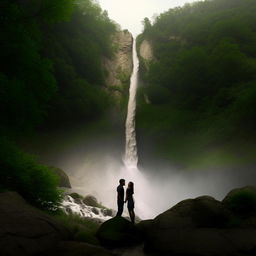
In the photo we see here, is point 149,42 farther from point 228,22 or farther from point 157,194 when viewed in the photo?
point 157,194

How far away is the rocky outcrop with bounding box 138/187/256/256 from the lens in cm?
889

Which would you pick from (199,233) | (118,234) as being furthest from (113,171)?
(199,233)

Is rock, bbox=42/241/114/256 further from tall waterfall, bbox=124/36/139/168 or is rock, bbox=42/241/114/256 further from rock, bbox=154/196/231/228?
tall waterfall, bbox=124/36/139/168

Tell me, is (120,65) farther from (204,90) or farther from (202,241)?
(202,241)

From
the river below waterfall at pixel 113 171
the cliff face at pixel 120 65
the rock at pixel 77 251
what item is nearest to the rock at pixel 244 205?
the rock at pixel 77 251

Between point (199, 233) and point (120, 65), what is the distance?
38.2 m

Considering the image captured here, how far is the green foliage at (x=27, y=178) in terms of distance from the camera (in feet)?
36.5

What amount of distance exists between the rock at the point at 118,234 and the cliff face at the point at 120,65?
30.6 meters

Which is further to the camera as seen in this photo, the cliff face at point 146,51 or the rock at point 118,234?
the cliff face at point 146,51

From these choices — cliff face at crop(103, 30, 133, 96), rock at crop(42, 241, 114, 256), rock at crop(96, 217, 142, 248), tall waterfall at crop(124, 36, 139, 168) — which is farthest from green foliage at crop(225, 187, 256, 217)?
cliff face at crop(103, 30, 133, 96)

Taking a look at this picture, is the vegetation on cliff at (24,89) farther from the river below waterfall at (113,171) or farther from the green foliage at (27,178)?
the river below waterfall at (113,171)

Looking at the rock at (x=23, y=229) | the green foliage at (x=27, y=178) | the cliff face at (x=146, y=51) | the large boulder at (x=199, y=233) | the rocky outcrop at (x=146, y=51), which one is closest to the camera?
the rock at (x=23, y=229)

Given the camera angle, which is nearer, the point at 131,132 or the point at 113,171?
the point at 113,171

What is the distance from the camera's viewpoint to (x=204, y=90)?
3900 cm
